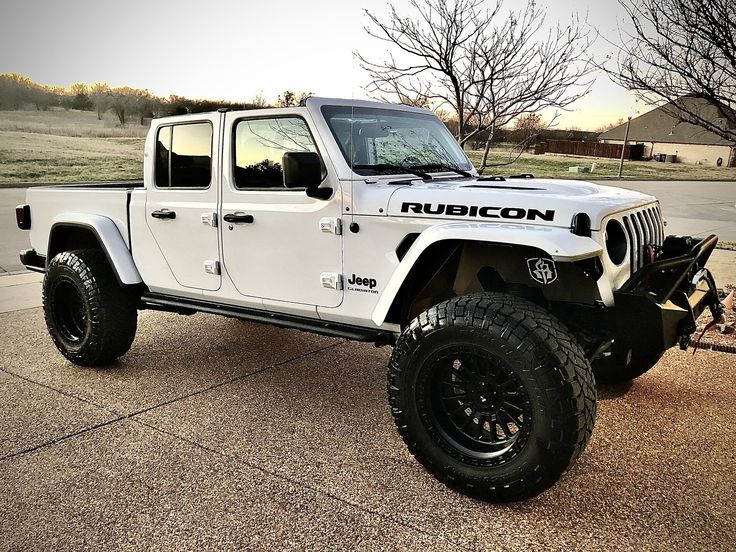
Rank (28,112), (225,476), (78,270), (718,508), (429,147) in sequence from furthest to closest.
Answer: (28,112), (78,270), (429,147), (225,476), (718,508)

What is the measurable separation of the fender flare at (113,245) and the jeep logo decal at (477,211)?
225cm

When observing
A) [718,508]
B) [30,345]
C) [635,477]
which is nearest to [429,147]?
[635,477]

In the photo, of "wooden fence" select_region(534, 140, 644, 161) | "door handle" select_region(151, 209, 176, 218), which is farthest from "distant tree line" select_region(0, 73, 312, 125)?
"wooden fence" select_region(534, 140, 644, 161)

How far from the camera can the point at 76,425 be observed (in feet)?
12.2

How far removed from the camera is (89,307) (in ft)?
14.7

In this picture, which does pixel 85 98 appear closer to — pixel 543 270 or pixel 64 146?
pixel 64 146

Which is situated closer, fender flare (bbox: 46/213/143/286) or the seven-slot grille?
the seven-slot grille

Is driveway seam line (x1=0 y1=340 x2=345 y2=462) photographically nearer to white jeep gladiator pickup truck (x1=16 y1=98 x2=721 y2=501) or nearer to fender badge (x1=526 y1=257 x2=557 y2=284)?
white jeep gladiator pickup truck (x1=16 y1=98 x2=721 y2=501)

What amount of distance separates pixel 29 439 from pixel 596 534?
2961 millimetres

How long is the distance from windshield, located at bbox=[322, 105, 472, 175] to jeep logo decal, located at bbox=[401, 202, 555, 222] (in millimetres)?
508

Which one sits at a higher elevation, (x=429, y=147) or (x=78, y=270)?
(x=429, y=147)

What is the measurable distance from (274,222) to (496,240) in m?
1.39

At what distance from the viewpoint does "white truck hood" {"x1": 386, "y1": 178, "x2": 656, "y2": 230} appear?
2830 millimetres

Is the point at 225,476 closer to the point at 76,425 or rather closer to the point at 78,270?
the point at 76,425
